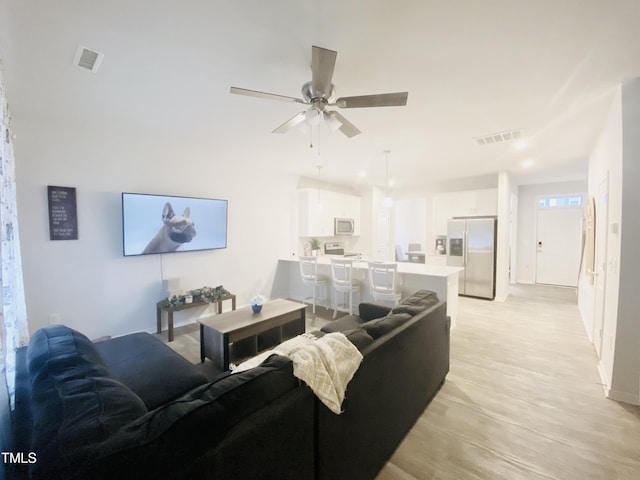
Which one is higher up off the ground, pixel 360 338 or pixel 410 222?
pixel 410 222

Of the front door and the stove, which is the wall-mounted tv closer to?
the stove

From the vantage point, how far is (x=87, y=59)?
204 centimetres

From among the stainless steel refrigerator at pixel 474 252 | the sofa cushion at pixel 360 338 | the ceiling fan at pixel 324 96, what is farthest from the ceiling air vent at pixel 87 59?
the stainless steel refrigerator at pixel 474 252

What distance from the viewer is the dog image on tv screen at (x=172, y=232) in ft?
12.8

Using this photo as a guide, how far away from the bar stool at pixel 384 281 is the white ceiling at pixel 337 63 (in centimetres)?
179

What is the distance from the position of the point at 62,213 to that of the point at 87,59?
6.57 ft

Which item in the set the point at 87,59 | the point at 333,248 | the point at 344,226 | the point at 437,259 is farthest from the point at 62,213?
the point at 437,259

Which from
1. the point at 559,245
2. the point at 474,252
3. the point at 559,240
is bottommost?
the point at 474,252

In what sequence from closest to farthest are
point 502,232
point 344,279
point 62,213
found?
point 62,213 → point 344,279 → point 502,232

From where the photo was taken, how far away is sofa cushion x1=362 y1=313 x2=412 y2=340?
5.78 ft

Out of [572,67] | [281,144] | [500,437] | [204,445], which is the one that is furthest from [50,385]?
[572,67]

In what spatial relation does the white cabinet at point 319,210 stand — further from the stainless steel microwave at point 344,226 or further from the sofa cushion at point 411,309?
the sofa cushion at point 411,309

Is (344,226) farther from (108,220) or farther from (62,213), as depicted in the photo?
(62,213)

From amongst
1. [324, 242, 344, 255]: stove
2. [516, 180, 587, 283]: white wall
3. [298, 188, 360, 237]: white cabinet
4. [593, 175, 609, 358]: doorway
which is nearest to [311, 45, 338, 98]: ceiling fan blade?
[593, 175, 609, 358]: doorway
